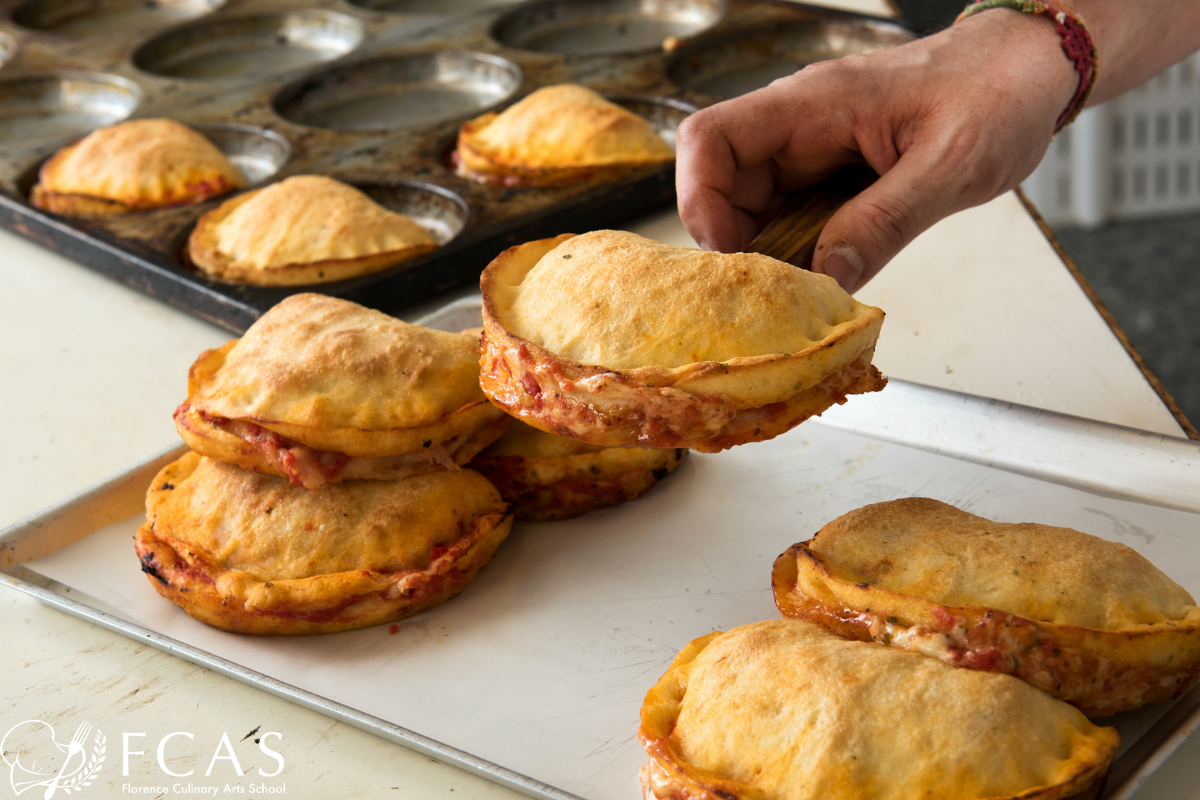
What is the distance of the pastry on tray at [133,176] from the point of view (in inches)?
130

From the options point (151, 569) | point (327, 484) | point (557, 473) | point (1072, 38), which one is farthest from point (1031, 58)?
point (151, 569)

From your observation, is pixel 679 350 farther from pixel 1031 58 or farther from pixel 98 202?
pixel 98 202

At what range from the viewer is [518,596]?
1781 millimetres

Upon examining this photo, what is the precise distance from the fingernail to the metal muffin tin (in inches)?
49.5

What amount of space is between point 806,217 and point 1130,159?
5.44 meters

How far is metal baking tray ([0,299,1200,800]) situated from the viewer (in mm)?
1464

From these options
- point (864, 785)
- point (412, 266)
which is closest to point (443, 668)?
point (864, 785)

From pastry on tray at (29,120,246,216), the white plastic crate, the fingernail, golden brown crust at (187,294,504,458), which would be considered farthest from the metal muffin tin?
the white plastic crate

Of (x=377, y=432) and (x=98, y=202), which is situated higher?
(x=377, y=432)

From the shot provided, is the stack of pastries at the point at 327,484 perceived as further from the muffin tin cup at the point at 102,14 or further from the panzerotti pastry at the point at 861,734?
the muffin tin cup at the point at 102,14

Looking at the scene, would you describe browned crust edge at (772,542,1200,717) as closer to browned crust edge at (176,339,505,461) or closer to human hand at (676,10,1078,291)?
browned crust edge at (176,339,505,461)

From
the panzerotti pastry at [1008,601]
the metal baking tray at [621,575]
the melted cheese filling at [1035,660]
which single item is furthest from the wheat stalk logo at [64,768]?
the melted cheese filling at [1035,660]

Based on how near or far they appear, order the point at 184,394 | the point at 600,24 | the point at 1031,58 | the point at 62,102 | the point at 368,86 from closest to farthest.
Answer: the point at 1031,58 → the point at 184,394 → the point at 368,86 → the point at 62,102 → the point at 600,24

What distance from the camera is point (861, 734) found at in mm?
1226
